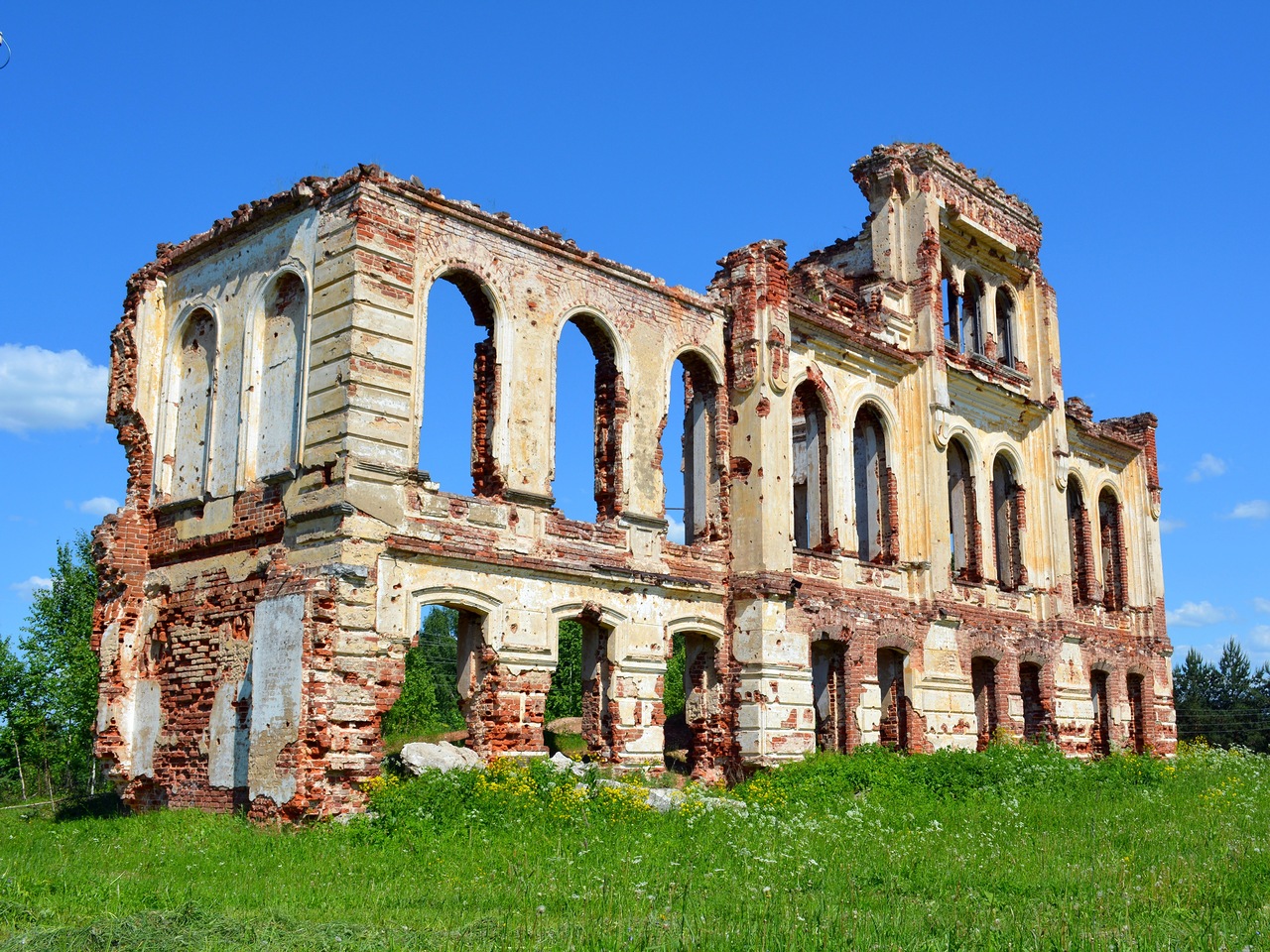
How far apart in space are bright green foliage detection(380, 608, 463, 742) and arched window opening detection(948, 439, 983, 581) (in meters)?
15.0

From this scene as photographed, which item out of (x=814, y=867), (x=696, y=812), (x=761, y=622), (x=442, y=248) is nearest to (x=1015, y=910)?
(x=814, y=867)

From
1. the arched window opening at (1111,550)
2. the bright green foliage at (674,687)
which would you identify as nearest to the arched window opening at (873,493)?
the arched window opening at (1111,550)

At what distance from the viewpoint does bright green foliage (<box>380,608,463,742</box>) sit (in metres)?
38.2

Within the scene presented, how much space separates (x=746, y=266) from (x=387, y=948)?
12.2 meters

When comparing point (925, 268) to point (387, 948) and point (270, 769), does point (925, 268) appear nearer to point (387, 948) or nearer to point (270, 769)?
point (270, 769)

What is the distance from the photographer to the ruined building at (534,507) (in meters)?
12.8

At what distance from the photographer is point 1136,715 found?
84.5 feet

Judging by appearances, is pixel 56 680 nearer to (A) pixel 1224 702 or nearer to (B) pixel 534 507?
(B) pixel 534 507

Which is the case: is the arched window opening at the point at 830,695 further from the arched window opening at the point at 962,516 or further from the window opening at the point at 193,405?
the window opening at the point at 193,405

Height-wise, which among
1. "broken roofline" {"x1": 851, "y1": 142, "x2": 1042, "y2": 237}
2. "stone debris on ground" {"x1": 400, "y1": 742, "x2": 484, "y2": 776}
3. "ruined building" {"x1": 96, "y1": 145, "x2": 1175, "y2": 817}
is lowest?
"stone debris on ground" {"x1": 400, "y1": 742, "x2": 484, "y2": 776}

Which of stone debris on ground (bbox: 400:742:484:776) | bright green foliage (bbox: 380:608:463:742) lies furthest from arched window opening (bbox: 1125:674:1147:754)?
stone debris on ground (bbox: 400:742:484:776)

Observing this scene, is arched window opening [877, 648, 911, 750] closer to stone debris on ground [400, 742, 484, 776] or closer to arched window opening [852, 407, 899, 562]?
arched window opening [852, 407, 899, 562]

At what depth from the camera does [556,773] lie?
1279cm

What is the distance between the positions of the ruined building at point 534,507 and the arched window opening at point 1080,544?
311 centimetres
